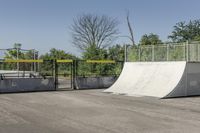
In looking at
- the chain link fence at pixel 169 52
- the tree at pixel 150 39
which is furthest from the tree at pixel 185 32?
the chain link fence at pixel 169 52

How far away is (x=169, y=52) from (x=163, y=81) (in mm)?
2449

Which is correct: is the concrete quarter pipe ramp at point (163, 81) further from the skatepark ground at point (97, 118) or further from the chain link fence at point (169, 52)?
Answer: the skatepark ground at point (97, 118)

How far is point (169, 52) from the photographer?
2323cm

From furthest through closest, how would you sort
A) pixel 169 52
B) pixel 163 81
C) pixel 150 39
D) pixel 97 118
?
pixel 150 39 < pixel 169 52 < pixel 163 81 < pixel 97 118

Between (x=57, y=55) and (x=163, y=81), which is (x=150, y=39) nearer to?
(x=57, y=55)

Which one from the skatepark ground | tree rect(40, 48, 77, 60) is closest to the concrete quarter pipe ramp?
the skatepark ground

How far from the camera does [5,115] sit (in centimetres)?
1312

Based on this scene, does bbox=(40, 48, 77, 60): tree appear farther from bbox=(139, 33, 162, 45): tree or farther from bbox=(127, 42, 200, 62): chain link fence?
bbox=(127, 42, 200, 62): chain link fence

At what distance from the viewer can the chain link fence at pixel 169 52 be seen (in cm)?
2236

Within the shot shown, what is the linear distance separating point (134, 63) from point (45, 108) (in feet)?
36.8

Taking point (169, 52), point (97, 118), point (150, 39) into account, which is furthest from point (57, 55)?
point (97, 118)

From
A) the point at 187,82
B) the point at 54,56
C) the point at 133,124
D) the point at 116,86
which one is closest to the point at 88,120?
the point at 133,124

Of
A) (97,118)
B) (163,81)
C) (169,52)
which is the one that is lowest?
(97,118)

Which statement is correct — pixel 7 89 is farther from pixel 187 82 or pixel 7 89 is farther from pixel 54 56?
pixel 54 56
